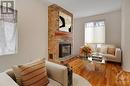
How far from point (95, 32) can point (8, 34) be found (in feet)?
15.9

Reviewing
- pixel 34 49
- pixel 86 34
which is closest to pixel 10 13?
pixel 34 49

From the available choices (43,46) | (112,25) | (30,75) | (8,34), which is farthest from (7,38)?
(112,25)

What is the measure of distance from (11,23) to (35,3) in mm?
1190

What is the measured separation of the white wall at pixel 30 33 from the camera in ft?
10.4

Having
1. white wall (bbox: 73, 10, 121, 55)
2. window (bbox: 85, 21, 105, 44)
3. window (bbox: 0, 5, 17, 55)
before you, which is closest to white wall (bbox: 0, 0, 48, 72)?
window (bbox: 0, 5, 17, 55)

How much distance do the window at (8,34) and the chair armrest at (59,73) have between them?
1673 mm

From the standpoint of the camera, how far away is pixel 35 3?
375cm

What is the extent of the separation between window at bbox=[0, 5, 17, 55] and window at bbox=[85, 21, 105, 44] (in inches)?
183

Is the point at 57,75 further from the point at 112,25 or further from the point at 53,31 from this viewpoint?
the point at 112,25

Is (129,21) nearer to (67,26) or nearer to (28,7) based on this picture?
(67,26)

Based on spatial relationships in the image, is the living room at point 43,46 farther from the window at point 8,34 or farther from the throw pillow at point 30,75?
the throw pillow at point 30,75

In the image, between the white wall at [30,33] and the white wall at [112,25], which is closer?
the white wall at [30,33]

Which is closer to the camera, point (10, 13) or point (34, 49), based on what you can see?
point (10, 13)

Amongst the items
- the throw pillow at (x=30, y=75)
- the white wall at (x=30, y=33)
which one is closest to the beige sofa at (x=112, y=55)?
the white wall at (x=30, y=33)
